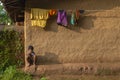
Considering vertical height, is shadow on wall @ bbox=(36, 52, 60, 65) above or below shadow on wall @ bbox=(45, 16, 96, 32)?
below

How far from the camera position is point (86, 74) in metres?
9.66

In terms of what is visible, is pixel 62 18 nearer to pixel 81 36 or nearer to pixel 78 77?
pixel 81 36

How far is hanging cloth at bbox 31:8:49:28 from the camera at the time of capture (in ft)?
32.6

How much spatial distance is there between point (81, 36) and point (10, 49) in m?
2.95

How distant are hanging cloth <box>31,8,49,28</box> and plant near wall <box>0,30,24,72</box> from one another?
1.66m

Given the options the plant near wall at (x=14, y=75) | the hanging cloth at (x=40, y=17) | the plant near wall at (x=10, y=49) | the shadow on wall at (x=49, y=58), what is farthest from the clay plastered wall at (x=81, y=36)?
the plant near wall at (x=10, y=49)

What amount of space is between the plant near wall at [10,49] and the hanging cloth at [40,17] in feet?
5.45

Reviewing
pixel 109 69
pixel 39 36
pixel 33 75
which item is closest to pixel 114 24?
pixel 109 69

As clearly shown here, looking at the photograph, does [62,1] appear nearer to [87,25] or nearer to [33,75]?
[87,25]

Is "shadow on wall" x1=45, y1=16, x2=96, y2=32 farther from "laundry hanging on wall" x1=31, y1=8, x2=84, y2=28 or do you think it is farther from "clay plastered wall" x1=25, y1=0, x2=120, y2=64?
"laundry hanging on wall" x1=31, y1=8, x2=84, y2=28

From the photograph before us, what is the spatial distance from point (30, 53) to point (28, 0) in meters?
1.83

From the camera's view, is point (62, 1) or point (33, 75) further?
point (62, 1)

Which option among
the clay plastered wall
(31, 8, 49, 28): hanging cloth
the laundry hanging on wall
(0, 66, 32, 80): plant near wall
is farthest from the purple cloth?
(0, 66, 32, 80): plant near wall

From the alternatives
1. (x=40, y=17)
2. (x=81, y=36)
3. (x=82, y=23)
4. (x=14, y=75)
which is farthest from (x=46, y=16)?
(x=14, y=75)
